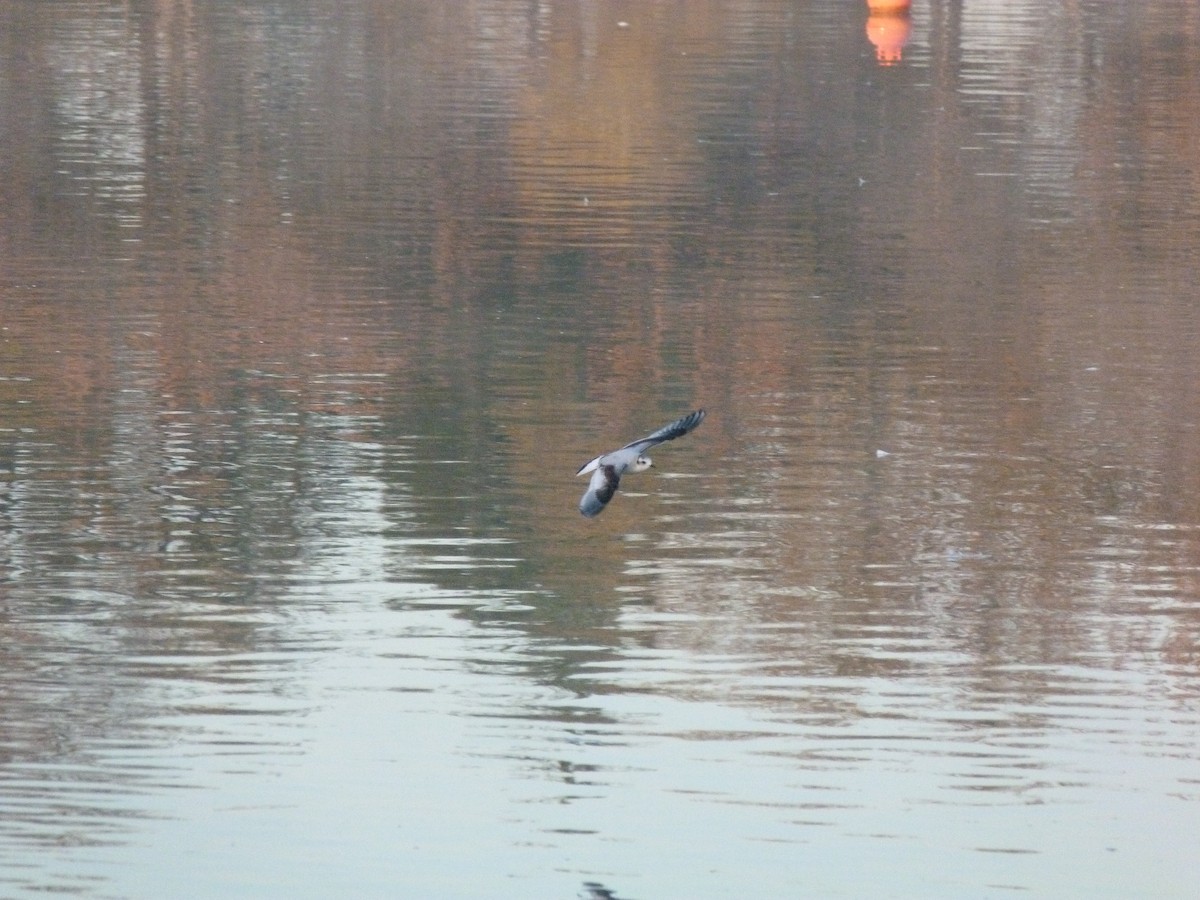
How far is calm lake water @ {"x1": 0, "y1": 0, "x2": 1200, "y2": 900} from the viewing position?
907 centimetres

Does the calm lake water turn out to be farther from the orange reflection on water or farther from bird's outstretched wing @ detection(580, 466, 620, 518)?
the orange reflection on water

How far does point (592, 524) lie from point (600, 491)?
3034 mm

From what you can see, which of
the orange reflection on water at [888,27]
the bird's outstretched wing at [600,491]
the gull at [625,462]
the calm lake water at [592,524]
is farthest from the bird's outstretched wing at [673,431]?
the orange reflection on water at [888,27]

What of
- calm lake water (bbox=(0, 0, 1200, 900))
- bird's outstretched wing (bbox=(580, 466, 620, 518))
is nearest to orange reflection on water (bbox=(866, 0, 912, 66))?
calm lake water (bbox=(0, 0, 1200, 900))

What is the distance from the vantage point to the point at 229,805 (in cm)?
910

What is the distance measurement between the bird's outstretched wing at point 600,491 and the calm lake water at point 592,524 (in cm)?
97

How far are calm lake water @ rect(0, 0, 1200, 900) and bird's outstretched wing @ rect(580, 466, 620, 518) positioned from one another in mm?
966

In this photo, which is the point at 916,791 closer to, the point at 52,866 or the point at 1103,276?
the point at 52,866

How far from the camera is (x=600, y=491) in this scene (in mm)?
10062

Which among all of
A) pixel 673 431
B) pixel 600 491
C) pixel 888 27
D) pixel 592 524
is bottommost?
pixel 888 27

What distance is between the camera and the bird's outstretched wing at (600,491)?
9.91 meters

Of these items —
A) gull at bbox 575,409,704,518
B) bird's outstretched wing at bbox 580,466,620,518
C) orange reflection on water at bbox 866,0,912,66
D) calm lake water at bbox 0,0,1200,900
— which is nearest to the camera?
calm lake water at bbox 0,0,1200,900

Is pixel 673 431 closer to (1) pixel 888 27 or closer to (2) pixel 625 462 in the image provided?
(2) pixel 625 462

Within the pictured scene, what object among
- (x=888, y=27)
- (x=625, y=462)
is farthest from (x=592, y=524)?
(x=888, y=27)
